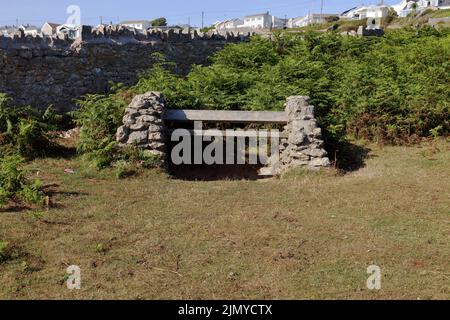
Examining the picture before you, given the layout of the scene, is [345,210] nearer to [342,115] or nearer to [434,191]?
[434,191]

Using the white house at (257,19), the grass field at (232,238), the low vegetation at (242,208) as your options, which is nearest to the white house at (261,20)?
the white house at (257,19)

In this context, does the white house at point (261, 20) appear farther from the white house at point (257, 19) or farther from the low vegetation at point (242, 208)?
the low vegetation at point (242, 208)

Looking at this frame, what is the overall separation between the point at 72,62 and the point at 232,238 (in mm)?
8989

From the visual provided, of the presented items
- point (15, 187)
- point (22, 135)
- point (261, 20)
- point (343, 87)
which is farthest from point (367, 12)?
point (15, 187)

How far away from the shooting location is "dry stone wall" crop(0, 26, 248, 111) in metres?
12.3

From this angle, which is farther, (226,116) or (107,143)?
(226,116)

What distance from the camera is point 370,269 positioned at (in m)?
5.11

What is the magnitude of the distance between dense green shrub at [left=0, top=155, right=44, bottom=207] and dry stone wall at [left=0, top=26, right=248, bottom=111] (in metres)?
5.74

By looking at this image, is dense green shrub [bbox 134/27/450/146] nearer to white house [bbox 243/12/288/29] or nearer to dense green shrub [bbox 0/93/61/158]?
dense green shrub [bbox 0/93/61/158]

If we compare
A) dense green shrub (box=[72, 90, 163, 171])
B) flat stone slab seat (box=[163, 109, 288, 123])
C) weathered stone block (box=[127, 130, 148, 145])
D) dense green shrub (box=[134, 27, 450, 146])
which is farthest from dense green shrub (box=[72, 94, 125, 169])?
dense green shrub (box=[134, 27, 450, 146])

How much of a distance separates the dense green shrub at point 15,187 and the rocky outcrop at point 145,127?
234 centimetres

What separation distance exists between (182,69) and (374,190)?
32.8 ft

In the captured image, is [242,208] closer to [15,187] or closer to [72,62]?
[15,187]

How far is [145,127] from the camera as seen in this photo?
Answer: 31.0 ft
